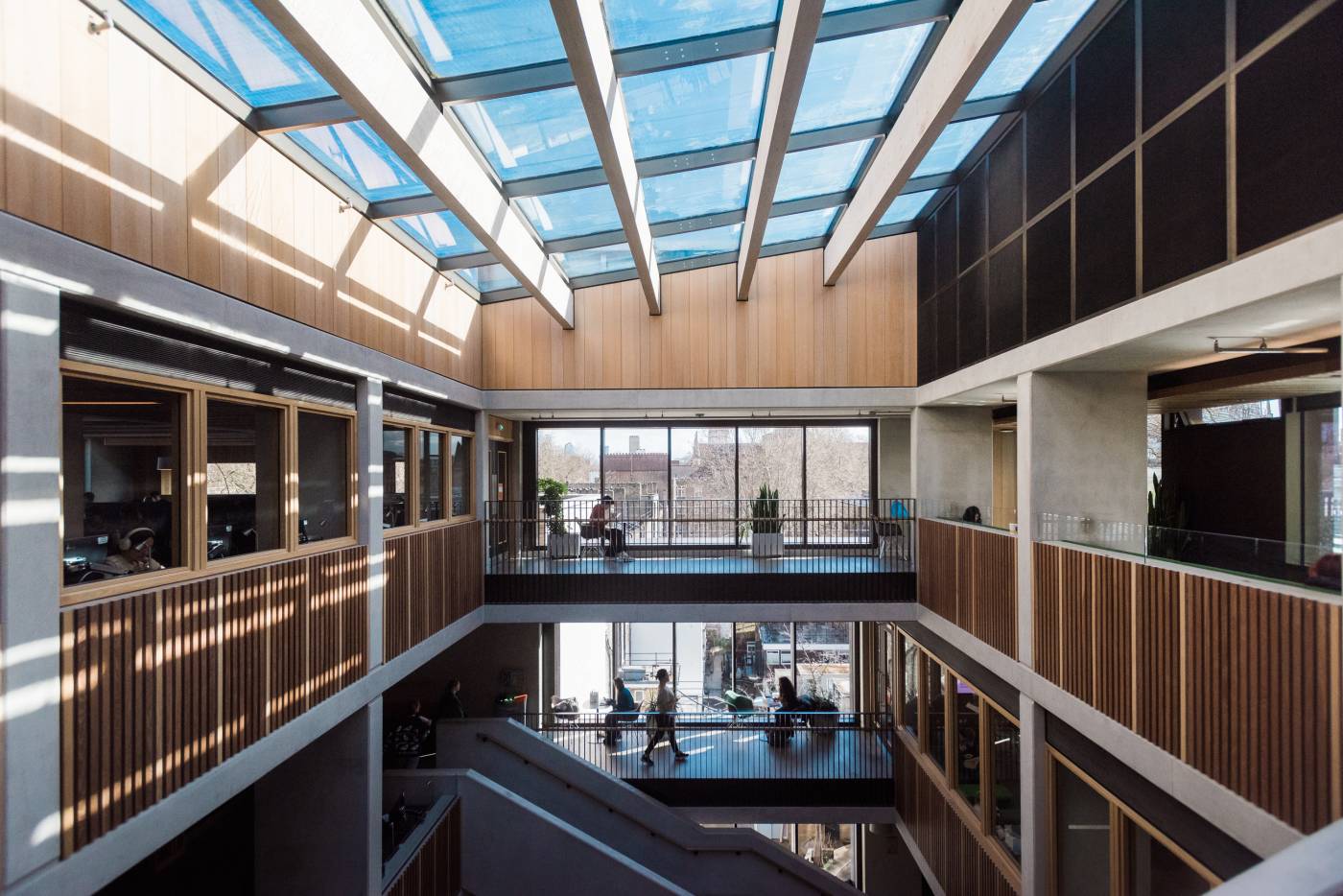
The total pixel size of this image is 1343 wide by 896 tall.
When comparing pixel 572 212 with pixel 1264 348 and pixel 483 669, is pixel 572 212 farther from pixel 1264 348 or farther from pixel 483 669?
pixel 483 669

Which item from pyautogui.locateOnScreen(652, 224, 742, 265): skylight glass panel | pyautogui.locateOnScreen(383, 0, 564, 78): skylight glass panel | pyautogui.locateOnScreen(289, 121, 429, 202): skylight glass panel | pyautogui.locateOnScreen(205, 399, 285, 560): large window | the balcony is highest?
pyautogui.locateOnScreen(652, 224, 742, 265): skylight glass panel

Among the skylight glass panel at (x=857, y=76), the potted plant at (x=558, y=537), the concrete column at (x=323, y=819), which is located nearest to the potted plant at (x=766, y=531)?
the potted plant at (x=558, y=537)

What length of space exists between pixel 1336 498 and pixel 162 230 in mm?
7899

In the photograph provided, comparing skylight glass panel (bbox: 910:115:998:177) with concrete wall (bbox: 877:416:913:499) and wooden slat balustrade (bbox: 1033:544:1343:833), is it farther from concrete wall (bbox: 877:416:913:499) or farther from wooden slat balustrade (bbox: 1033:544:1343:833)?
concrete wall (bbox: 877:416:913:499)

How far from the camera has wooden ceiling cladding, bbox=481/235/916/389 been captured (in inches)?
428

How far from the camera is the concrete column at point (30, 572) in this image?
10.7 ft

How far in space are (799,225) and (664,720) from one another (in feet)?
26.9

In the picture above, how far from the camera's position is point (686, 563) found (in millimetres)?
10891

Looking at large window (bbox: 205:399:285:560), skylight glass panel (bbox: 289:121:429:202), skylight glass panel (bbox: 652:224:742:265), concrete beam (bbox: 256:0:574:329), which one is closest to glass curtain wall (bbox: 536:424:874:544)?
skylight glass panel (bbox: 652:224:742:265)

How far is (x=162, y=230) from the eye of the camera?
439 centimetres

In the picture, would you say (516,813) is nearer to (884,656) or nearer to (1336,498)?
(884,656)

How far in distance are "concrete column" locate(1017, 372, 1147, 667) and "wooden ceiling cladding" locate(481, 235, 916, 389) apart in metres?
4.11

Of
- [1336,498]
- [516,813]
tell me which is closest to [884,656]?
[516,813]

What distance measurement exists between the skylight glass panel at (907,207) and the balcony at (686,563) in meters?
4.38
